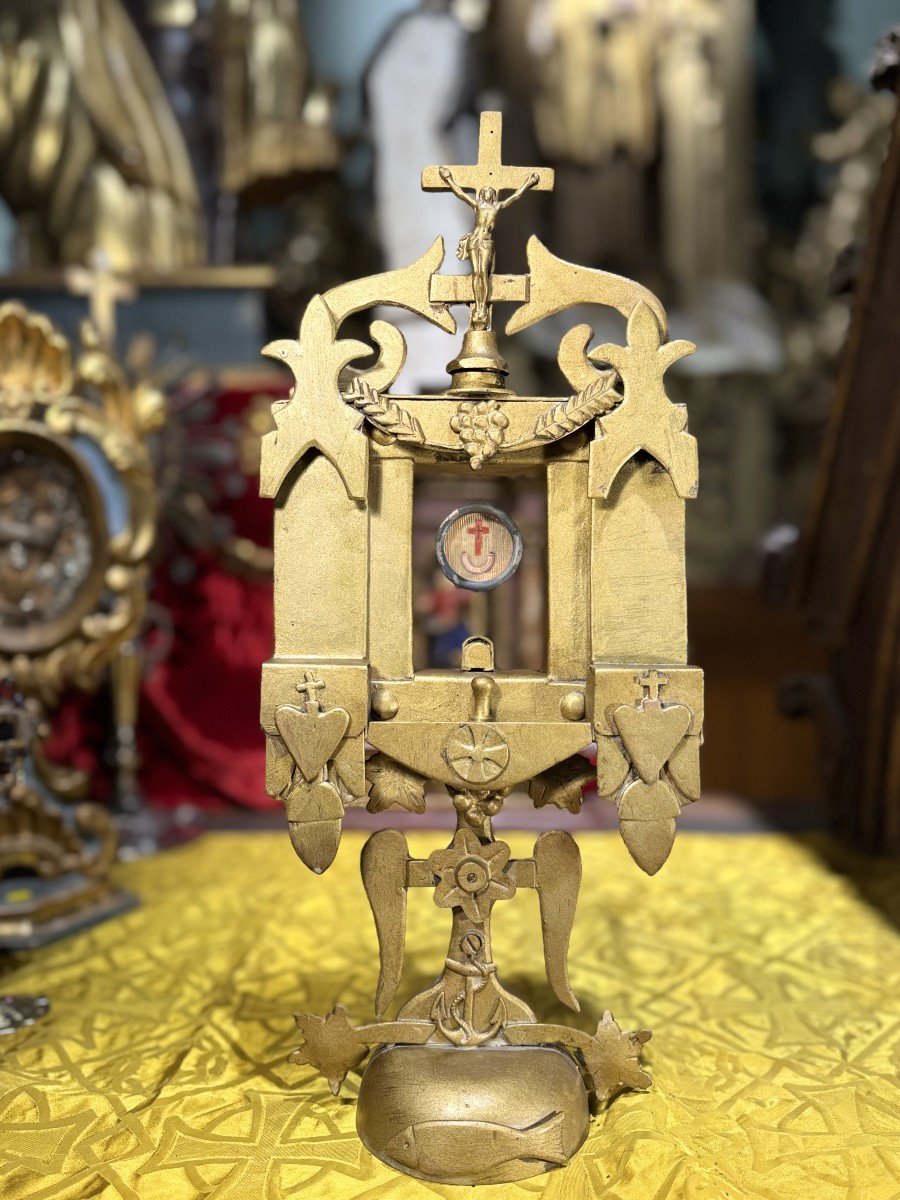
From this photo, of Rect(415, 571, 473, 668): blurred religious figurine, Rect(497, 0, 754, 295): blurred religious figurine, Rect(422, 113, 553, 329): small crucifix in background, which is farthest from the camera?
Rect(497, 0, 754, 295): blurred religious figurine

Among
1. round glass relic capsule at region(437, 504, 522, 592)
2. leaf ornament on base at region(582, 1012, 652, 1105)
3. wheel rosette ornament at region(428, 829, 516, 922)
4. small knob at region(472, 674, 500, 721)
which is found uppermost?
round glass relic capsule at region(437, 504, 522, 592)

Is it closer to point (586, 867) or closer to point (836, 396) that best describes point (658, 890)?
point (586, 867)

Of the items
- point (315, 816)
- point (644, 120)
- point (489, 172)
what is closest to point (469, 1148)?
point (315, 816)

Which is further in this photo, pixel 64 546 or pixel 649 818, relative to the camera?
pixel 64 546

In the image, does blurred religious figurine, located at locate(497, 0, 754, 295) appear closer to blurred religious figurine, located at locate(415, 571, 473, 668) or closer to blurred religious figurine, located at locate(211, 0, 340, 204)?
blurred religious figurine, located at locate(211, 0, 340, 204)

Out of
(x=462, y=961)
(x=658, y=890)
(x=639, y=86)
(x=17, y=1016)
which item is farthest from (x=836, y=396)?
(x=639, y=86)

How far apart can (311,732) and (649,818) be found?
1.64 ft

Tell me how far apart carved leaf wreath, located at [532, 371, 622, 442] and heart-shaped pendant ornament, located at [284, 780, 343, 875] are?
601 millimetres

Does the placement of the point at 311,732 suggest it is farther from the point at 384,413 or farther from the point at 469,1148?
the point at 469,1148

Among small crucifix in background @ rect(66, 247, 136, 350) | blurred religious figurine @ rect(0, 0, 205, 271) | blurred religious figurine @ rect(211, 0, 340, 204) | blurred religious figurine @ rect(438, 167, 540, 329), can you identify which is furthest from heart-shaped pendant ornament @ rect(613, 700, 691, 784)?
blurred religious figurine @ rect(211, 0, 340, 204)

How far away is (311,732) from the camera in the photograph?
1.36m

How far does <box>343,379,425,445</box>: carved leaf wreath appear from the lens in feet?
4.56

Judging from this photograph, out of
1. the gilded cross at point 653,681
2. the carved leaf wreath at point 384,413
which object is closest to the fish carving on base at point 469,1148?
the gilded cross at point 653,681

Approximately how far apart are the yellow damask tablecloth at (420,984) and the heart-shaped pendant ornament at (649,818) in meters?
0.43
